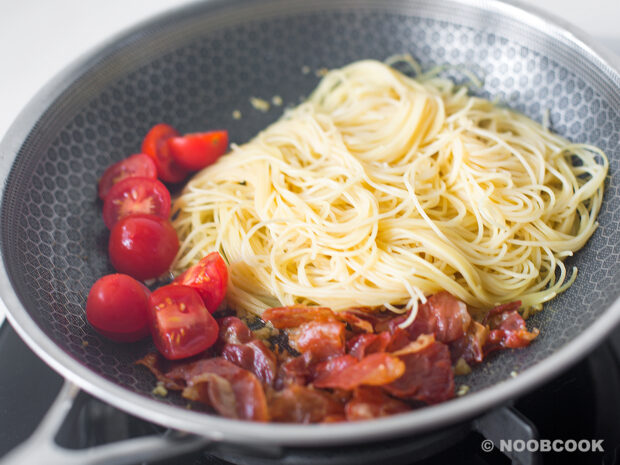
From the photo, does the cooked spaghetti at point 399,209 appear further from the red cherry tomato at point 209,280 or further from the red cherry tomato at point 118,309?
the red cherry tomato at point 118,309

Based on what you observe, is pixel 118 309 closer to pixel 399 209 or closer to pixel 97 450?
pixel 97 450

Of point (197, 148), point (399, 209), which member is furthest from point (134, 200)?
point (399, 209)

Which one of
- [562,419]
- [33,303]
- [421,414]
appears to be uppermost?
[421,414]

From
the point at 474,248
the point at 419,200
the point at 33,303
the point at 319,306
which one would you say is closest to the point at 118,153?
the point at 33,303

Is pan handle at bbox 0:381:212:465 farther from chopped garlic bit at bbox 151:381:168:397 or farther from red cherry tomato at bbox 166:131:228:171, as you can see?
red cherry tomato at bbox 166:131:228:171

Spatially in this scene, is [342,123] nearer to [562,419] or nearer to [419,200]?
[419,200]

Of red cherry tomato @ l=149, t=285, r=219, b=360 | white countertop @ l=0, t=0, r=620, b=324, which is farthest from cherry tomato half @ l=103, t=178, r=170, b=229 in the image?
white countertop @ l=0, t=0, r=620, b=324
